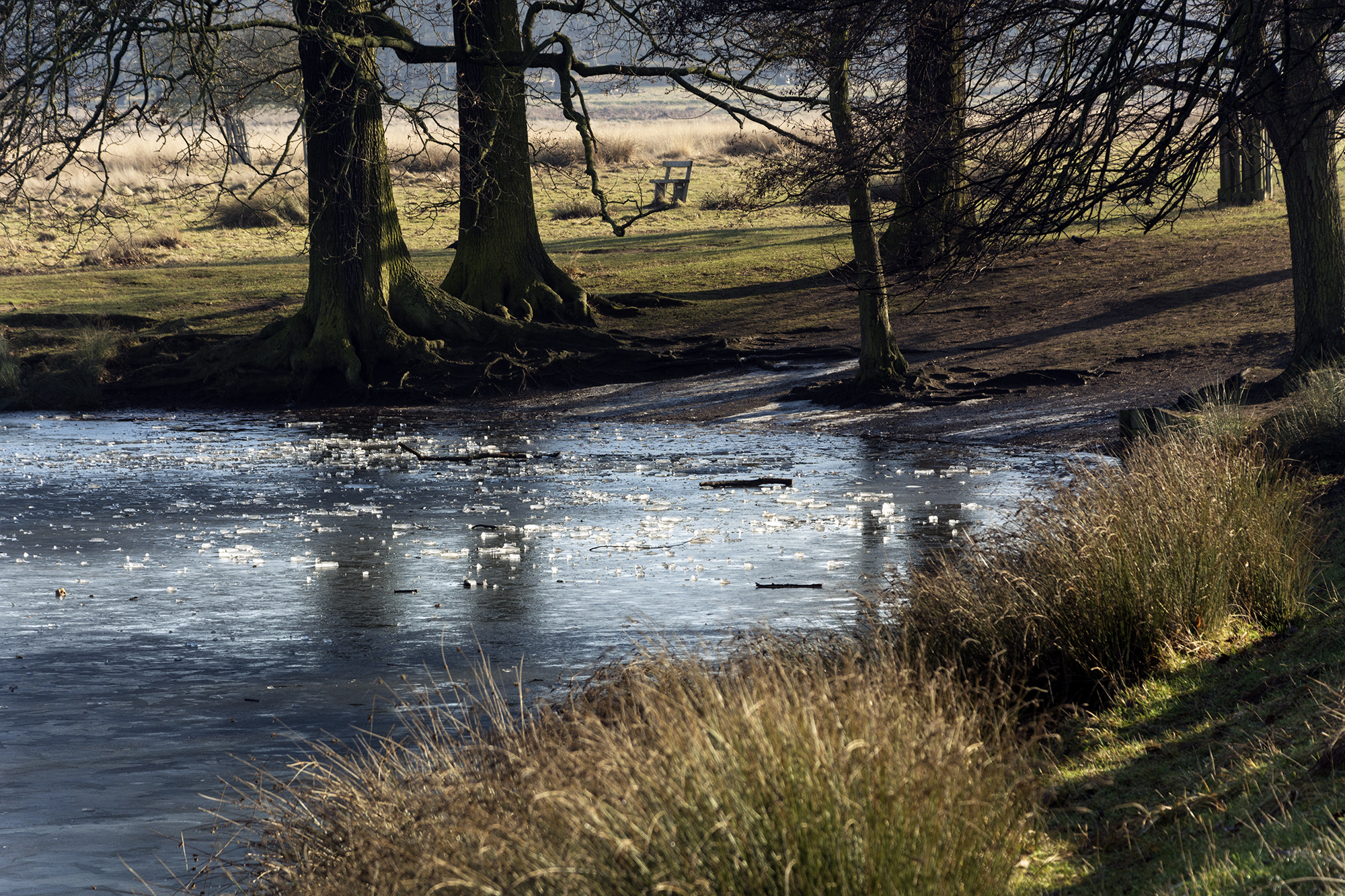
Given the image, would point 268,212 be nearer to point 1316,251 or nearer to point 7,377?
point 7,377

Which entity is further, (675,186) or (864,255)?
(675,186)

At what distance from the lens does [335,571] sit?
10648 mm

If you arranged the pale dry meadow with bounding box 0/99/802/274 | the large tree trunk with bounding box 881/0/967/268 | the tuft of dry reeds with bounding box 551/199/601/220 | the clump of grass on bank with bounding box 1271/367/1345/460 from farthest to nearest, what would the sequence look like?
the tuft of dry reeds with bounding box 551/199/601/220, the pale dry meadow with bounding box 0/99/802/274, the clump of grass on bank with bounding box 1271/367/1345/460, the large tree trunk with bounding box 881/0/967/268

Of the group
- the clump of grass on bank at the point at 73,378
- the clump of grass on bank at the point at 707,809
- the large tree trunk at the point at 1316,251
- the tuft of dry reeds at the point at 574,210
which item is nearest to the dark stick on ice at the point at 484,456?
the clump of grass on bank at the point at 73,378

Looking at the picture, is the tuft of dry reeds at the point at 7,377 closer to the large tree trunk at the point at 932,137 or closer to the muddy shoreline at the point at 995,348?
the muddy shoreline at the point at 995,348

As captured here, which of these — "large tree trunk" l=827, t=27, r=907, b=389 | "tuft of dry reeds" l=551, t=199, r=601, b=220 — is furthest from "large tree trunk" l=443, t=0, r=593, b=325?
"tuft of dry reeds" l=551, t=199, r=601, b=220

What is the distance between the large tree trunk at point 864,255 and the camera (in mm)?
15883

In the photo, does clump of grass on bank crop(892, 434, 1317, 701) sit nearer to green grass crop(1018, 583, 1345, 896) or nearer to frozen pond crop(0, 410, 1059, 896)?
green grass crop(1018, 583, 1345, 896)

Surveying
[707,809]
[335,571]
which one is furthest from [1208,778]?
[335,571]

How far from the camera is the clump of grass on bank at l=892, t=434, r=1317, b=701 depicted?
6.87 meters

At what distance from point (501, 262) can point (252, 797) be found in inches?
717

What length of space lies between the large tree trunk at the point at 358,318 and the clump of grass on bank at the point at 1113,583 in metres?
15.0

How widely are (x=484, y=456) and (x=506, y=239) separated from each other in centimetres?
833

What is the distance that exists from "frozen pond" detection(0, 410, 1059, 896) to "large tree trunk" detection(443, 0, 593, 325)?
5648 mm
